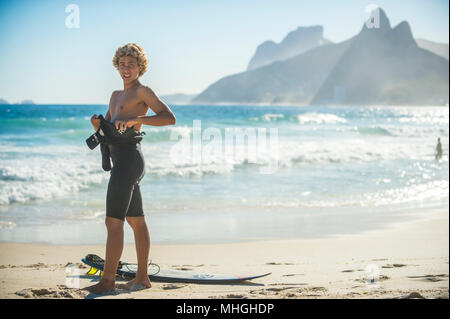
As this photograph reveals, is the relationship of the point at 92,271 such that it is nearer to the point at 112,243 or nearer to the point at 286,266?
the point at 112,243

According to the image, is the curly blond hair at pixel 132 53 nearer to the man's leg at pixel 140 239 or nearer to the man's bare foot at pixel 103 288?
the man's leg at pixel 140 239

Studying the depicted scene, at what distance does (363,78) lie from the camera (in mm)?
123812

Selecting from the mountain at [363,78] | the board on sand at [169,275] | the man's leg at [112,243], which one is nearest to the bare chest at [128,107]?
the man's leg at [112,243]

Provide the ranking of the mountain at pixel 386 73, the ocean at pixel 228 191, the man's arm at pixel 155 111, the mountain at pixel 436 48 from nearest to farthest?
1. the man's arm at pixel 155 111
2. the ocean at pixel 228 191
3. the mountain at pixel 386 73
4. the mountain at pixel 436 48

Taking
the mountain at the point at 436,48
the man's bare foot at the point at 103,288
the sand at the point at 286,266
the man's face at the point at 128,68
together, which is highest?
the mountain at the point at 436,48

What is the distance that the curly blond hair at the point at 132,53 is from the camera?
9.95ft

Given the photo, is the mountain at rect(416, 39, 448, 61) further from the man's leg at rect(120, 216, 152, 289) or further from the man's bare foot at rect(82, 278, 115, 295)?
the man's bare foot at rect(82, 278, 115, 295)

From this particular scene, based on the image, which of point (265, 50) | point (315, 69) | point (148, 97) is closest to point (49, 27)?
point (148, 97)

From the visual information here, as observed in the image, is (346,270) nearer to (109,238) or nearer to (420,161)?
(109,238)

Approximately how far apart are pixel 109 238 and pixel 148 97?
88 cm

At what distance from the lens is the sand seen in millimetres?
3348

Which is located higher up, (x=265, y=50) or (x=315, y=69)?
(x=265, y=50)

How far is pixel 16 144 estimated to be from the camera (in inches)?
698

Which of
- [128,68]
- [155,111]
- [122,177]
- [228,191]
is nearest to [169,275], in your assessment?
[122,177]
